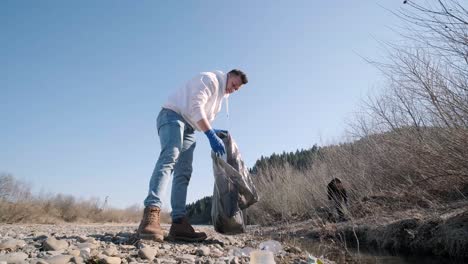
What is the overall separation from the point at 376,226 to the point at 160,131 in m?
4.31

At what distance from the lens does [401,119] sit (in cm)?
848

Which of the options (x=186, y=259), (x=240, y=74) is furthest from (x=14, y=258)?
(x=240, y=74)

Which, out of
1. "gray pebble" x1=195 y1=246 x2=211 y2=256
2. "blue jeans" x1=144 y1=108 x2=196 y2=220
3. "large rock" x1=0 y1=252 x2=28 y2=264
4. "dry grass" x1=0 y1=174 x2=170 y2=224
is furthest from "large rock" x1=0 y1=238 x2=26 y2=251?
"dry grass" x1=0 y1=174 x2=170 y2=224

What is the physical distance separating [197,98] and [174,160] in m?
0.67

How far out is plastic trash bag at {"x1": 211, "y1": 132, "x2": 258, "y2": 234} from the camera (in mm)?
3604

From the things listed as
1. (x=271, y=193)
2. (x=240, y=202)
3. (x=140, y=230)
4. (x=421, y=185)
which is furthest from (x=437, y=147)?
(x=271, y=193)

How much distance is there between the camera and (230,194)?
366 cm

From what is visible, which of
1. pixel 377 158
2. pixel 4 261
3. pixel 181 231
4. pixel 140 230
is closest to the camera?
pixel 4 261

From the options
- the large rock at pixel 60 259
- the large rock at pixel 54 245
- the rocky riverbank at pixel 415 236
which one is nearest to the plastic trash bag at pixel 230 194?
the rocky riverbank at pixel 415 236

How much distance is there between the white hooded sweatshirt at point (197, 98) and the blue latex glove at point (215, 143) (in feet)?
0.58

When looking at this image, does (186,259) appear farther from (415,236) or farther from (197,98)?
(415,236)

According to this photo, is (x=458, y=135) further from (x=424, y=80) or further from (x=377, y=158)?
(x=377, y=158)

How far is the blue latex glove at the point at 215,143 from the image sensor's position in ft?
11.4

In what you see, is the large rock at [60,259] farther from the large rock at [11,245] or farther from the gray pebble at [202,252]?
the gray pebble at [202,252]
